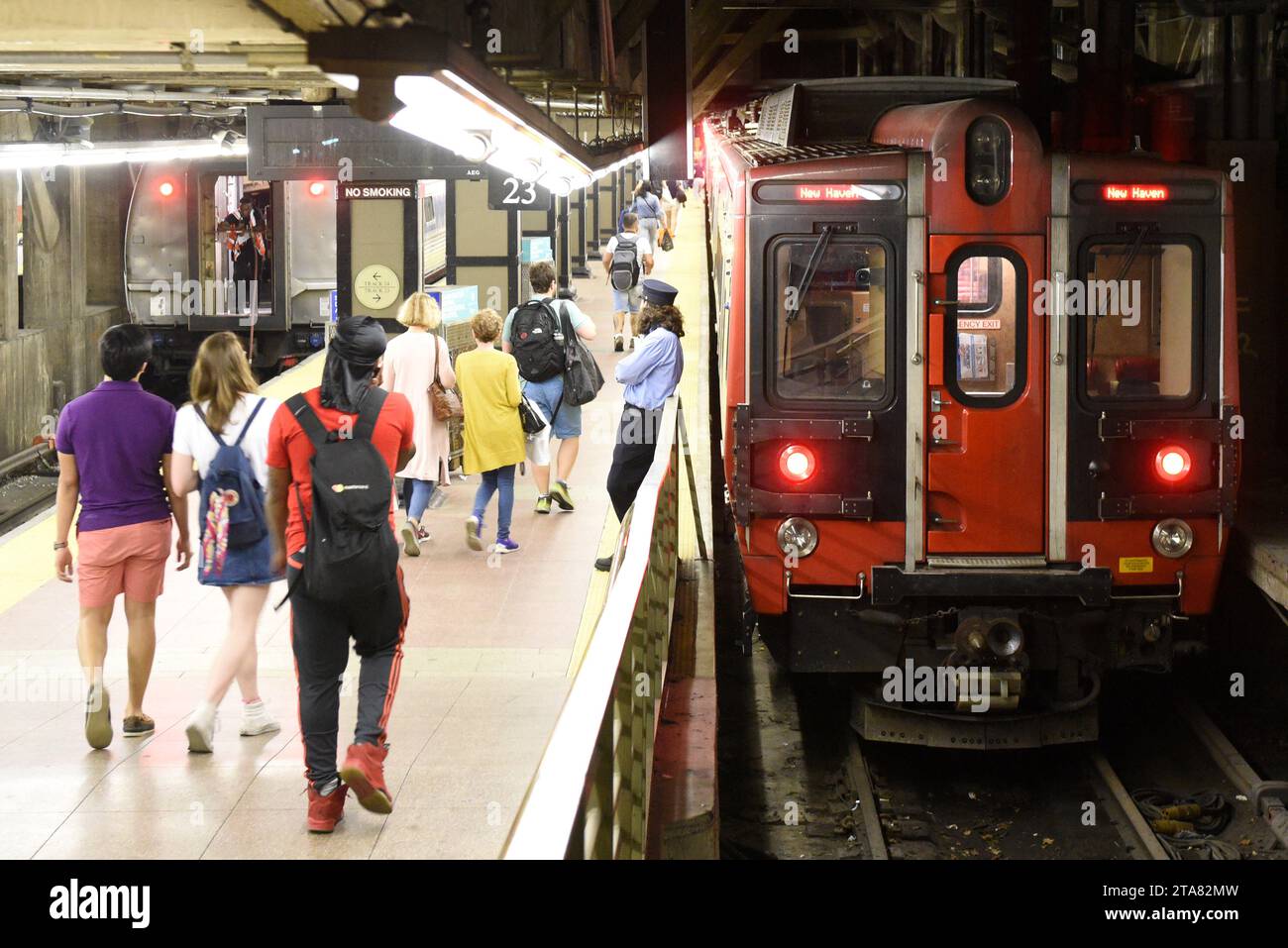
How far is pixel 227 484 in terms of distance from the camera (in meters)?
6.95

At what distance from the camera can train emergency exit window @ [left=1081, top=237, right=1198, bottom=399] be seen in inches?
342

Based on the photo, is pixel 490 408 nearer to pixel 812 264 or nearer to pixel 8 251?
pixel 812 264

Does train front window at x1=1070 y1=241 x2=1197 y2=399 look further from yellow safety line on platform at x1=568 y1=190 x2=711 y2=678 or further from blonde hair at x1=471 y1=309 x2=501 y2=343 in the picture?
blonde hair at x1=471 y1=309 x2=501 y2=343

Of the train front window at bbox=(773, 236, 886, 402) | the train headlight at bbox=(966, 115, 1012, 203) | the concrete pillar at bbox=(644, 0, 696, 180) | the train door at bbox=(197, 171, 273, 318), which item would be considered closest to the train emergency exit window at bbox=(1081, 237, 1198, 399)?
the train headlight at bbox=(966, 115, 1012, 203)

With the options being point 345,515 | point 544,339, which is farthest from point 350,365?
point 544,339

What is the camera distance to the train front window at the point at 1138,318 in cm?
870

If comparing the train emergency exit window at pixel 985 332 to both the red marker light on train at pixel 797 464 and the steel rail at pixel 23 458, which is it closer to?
the red marker light on train at pixel 797 464

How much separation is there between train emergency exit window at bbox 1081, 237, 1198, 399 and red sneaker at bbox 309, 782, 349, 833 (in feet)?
15.0

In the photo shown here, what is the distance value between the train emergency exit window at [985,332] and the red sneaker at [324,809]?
Result: 4123mm

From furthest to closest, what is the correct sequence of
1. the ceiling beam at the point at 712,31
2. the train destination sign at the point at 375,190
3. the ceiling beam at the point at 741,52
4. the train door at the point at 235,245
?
the train door at the point at 235,245 < the ceiling beam at the point at 741,52 < the ceiling beam at the point at 712,31 < the train destination sign at the point at 375,190

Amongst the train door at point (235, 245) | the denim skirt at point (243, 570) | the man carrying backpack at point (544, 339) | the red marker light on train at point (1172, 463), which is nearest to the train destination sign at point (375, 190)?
the man carrying backpack at point (544, 339)

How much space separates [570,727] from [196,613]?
269 inches

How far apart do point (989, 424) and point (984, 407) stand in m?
0.10
